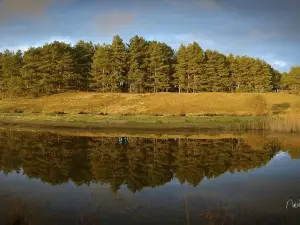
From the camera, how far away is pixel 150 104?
2938 inches

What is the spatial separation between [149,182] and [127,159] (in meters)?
7.22

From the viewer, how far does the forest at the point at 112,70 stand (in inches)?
3583

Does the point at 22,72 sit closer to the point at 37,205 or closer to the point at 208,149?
the point at 208,149

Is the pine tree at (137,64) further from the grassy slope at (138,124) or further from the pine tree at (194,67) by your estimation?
the grassy slope at (138,124)

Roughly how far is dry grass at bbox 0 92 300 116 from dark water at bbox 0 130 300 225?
34.4 metres

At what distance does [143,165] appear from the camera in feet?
78.7

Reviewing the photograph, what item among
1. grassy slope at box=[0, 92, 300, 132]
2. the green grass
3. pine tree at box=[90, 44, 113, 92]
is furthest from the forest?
the green grass

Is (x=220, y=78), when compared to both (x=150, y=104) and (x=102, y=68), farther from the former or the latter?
(x=150, y=104)

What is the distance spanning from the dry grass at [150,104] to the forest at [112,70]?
6127 mm

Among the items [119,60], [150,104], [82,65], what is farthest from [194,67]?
[82,65]

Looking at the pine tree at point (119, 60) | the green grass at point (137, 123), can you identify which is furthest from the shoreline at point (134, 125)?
the pine tree at point (119, 60)

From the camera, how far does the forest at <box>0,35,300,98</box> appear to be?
91.0 m

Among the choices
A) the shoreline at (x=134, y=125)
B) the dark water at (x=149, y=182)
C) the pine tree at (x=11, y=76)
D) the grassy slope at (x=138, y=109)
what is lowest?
the dark water at (x=149, y=182)

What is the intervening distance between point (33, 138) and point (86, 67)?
216 feet
